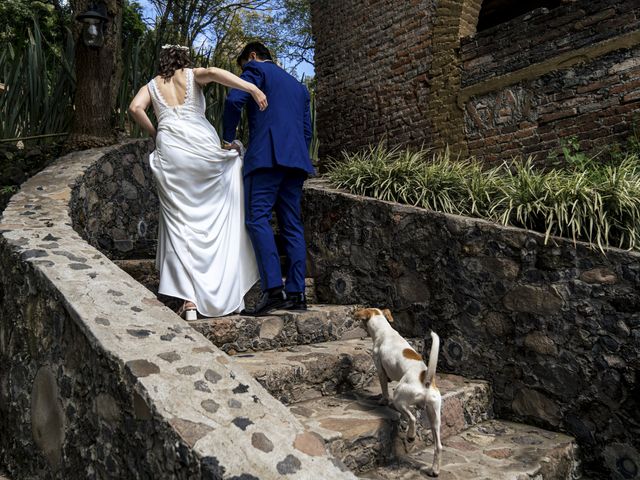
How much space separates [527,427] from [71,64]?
5105 millimetres

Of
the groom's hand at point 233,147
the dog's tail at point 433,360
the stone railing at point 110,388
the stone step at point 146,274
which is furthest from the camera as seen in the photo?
the stone step at point 146,274

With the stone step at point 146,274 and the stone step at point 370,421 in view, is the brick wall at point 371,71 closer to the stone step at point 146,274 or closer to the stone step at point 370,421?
the stone step at point 146,274

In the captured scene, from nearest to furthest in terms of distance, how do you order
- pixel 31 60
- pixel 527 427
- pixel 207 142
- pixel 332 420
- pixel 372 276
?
pixel 332 420 → pixel 527 427 → pixel 207 142 → pixel 372 276 → pixel 31 60

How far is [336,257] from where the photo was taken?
15.7 ft

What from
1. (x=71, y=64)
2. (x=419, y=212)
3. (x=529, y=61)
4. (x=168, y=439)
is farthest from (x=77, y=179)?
(x=529, y=61)

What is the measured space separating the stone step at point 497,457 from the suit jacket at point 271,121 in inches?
77.9

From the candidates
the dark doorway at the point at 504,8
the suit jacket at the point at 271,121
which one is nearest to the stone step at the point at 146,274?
the suit jacket at the point at 271,121

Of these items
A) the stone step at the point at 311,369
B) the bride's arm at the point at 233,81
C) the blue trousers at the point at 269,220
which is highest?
the bride's arm at the point at 233,81

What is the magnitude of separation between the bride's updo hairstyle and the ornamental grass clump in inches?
63.9

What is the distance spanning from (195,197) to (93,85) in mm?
2373

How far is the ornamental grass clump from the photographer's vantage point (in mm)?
3582

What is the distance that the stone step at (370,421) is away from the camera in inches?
110

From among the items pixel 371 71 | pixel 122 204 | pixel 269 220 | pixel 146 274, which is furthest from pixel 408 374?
pixel 371 71

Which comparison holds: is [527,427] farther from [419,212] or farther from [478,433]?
[419,212]
